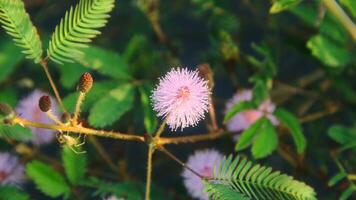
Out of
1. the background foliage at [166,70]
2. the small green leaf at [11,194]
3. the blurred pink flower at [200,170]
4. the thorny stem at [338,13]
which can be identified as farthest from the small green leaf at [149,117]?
the thorny stem at [338,13]

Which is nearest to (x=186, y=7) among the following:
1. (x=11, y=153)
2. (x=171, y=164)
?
(x=171, y=164)

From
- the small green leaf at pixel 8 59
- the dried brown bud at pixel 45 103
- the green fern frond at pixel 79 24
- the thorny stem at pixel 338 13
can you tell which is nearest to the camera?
the dried brown bud at pixel 45 103

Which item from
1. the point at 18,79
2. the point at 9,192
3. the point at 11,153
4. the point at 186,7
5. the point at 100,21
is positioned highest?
the point at 186,7

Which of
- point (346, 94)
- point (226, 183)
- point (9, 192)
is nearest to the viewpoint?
point (226, 183)

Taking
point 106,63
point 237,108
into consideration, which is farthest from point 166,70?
point 237,108

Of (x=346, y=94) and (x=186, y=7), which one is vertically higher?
(x=186, y=7)

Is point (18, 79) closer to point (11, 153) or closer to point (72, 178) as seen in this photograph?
point (11, 153)

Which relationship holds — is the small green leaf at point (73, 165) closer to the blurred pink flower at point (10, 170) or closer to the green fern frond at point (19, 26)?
the blurred pink flower at point (10, 170)
